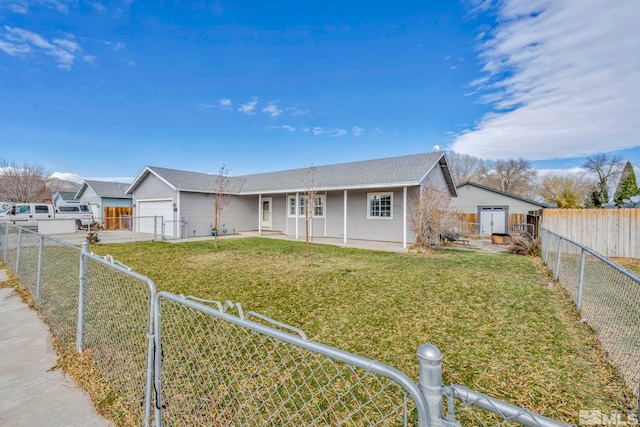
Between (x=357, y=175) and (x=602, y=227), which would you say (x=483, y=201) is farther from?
(x=357, y=175)

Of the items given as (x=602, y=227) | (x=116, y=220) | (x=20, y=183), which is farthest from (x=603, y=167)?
Result: (x=20, y=183)

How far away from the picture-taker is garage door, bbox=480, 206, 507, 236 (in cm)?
2095

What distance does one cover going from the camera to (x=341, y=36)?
42.4ft

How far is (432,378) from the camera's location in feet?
2.98

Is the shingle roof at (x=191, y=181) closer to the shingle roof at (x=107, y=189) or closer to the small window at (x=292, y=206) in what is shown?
the small window at (x=292, y=206)

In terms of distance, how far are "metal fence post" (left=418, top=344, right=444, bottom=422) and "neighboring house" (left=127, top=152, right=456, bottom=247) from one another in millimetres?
11510

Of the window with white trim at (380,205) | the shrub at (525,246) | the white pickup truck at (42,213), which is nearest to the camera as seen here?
the shrub at (525,246)

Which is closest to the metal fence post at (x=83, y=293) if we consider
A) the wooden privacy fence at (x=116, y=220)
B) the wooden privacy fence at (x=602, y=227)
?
the wooden privacy fence at (x=602, y=227)

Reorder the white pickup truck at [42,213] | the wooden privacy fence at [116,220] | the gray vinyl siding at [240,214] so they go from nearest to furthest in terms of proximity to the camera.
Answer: the gray vinyl siding at [240,214] < the white pickup truck at [42,213] < the wooden privacy fence at [116,220]

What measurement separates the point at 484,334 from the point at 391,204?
10.8 m

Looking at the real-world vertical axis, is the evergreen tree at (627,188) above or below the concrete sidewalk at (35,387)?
above

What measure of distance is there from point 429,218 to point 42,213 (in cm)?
2685

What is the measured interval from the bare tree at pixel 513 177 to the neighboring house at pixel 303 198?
26344 mm

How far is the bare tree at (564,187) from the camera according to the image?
31.4 meters
